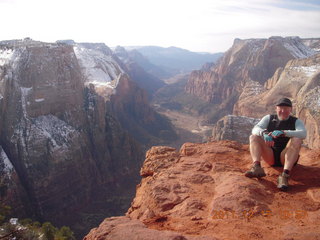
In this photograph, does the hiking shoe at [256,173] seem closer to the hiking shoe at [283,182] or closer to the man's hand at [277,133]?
the hiking shoe at [283,182]

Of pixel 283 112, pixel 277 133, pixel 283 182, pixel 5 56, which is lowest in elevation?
pixel 283 182

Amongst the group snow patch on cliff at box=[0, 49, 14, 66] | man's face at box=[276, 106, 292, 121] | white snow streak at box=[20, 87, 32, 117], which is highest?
snow patch on cliff at box=[0, 49, 14, 66]

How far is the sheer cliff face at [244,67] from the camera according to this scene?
2623 inches

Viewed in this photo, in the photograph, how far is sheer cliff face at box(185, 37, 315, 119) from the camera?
2623 inches

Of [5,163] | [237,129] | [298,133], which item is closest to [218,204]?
[298,133]

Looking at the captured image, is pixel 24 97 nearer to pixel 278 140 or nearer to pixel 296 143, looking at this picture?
pixel 278 140

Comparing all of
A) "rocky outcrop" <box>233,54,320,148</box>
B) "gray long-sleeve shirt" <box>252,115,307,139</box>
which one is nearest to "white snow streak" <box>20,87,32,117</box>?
"gray long-sleeve shirt" <box>252,115,307,139</box>

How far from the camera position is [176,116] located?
7025 centimetres

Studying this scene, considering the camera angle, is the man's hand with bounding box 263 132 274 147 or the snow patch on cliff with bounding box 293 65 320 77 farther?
the snow patch on cliff with bounding box 293 65 320 77

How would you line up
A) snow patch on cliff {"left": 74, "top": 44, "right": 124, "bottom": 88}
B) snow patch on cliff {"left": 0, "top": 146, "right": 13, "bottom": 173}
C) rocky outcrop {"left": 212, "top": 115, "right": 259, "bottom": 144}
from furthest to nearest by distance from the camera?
snow patch on cliff {"left": 74, "top": 44, "right": 124, "bottom": 88} → rocky outcrop {"left": 212, "top": 115, "right": 259, "bottom": 144} → snow patch on cliff {"left": 0, "top": 146, "right": 13, "bottom": 173}

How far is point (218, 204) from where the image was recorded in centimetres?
542

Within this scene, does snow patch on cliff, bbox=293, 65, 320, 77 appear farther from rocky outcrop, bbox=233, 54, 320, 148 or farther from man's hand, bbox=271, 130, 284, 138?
man's hand, bbox=271, 130, 284, 138

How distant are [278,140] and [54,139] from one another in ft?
72.4

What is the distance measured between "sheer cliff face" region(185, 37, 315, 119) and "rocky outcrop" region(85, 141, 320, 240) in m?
55.8
